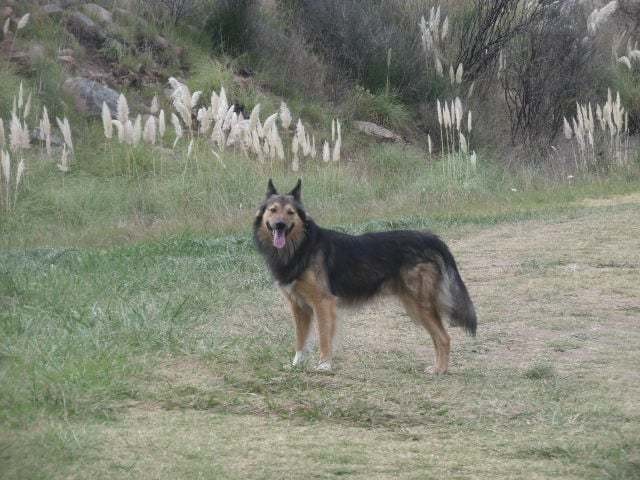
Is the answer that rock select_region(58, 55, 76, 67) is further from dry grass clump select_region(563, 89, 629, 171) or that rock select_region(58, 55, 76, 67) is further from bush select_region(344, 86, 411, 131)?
dry grass clump select_region(563, 89, 629, 171)

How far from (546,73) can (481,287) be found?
1326 cm

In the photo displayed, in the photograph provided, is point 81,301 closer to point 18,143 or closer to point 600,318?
point 600,318

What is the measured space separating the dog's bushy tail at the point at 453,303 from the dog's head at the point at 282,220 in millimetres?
1024

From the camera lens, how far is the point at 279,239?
723 centimetres

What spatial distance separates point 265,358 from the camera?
23.5 feet

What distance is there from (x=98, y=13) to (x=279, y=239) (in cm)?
1484

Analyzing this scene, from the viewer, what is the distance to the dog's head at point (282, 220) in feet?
23.8

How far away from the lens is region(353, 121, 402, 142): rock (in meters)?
20.8

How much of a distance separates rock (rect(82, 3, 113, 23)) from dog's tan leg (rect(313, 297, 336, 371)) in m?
14.8

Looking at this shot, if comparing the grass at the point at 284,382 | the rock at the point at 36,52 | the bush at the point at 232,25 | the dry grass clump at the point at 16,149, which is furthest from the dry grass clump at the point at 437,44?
the grass at the point at 284,382

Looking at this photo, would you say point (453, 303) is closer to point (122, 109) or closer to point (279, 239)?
point (279, 239)

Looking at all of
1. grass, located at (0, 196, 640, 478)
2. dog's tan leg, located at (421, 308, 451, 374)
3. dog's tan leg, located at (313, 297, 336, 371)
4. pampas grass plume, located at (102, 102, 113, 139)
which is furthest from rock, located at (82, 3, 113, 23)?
dog's tan leg, located at (421, 308, 451, 374)

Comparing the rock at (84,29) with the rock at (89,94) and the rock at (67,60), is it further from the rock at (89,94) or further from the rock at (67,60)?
the rock at (89,94)

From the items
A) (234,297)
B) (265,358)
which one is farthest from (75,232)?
(265,358)
